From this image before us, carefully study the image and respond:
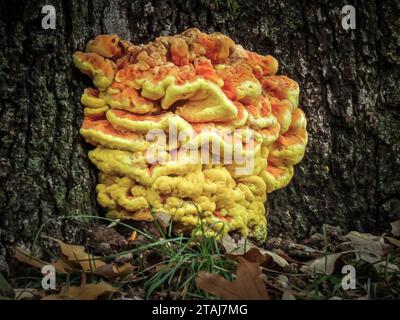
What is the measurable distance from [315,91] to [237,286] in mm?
1675

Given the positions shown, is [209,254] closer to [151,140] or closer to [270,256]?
[270,256]

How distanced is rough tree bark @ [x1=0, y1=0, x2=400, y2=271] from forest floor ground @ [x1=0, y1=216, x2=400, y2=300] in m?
0.27

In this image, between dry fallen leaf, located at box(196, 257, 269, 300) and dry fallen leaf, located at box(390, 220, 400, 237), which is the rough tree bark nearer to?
dry fallen leaf, located at box(390, 220, 400, 237)

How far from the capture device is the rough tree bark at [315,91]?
126 inches

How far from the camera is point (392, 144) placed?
12.3 ft

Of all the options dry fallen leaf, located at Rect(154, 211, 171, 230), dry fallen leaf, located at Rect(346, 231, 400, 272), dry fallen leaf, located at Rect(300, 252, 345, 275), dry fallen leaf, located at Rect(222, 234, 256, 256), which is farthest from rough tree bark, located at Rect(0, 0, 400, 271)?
dry fallen leaf, located at Rect(300, 252, 345, 275)

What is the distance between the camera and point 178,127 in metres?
3.05

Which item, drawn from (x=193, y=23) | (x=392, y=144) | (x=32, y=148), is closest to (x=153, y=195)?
(x=32, y=148)

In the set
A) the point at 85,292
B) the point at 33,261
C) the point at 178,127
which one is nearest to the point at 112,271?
→ the point at 85,292

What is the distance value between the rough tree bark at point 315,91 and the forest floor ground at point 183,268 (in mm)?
267

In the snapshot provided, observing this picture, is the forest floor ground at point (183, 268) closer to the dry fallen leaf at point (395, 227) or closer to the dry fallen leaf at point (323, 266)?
the dry fallen leaf at point (323, 266)

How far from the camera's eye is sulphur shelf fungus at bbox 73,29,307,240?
3.06 m
